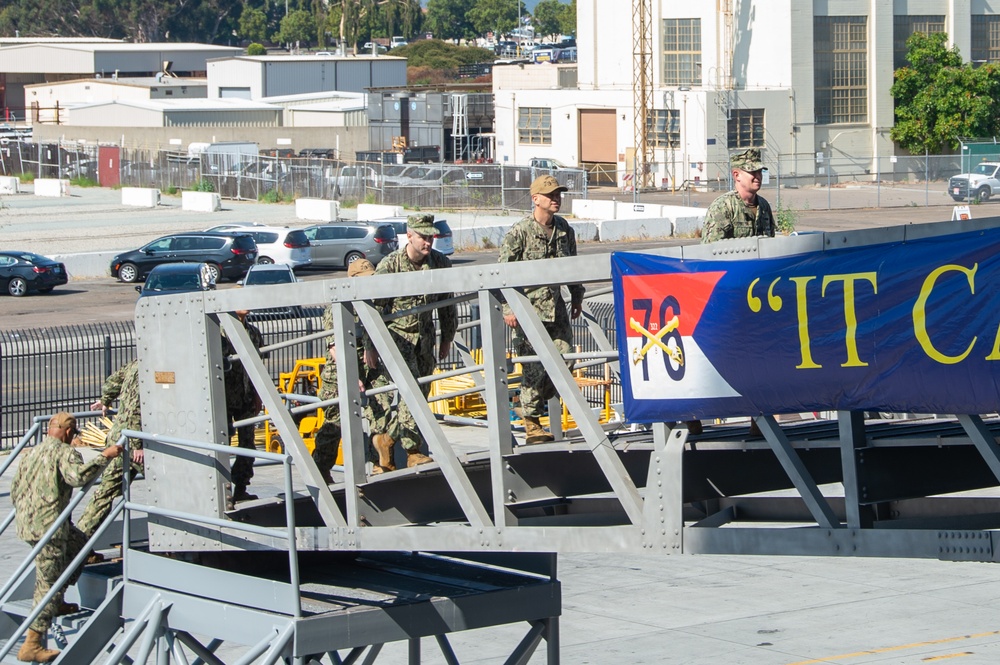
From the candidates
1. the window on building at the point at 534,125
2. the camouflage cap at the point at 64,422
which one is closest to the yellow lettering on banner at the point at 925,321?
the camouflage cap at the point at 64,422

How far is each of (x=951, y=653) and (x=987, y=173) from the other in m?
54.0

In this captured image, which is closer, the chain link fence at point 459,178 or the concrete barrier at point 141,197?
the chain link fence at point 459,178

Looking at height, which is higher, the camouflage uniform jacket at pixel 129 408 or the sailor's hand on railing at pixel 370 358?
the sailor's hand on railing at pixel 370 358

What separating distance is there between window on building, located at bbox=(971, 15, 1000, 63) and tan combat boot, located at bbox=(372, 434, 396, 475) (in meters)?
77.4

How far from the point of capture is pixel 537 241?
940cm

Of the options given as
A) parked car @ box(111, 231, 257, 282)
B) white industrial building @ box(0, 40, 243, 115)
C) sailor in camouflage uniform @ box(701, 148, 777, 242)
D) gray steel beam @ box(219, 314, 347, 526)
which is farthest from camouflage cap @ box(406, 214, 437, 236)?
white industrial building @ box(0, 40, 243, 115)

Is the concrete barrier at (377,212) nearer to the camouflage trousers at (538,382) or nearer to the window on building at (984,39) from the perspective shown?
the window on building at (984,39)

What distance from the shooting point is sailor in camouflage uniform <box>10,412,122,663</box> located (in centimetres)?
1009

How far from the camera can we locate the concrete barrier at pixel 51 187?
233ft

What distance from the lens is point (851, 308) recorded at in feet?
21.1

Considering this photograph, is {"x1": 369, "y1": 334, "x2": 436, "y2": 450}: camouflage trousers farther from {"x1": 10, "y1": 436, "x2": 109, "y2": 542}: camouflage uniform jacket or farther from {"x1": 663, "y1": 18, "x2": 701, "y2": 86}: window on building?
{"x1": 663, "y1": 18, "x2": 701, "y2": 86}: window on building

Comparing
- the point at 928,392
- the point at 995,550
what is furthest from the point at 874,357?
the point at 995,550

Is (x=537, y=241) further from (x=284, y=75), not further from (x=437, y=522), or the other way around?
(x=284, y=75)

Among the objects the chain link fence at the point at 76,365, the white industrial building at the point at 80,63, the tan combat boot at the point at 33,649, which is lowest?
the tan combat boot at the point at 33,649
